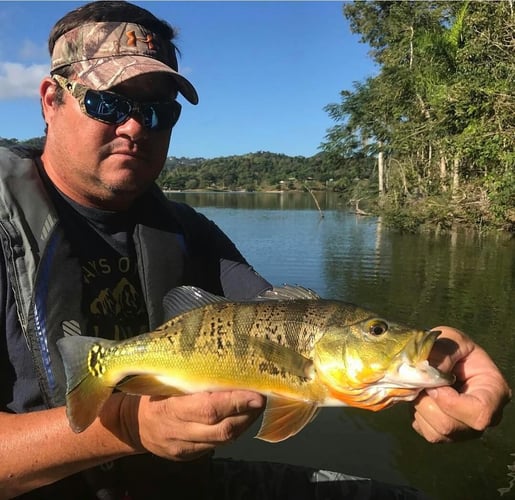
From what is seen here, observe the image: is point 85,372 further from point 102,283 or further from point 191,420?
point 102,283

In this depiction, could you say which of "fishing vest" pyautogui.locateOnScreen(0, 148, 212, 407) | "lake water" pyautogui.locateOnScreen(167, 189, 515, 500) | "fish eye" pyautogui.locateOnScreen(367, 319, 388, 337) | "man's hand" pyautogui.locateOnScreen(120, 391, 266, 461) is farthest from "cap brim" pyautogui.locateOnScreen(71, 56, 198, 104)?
"lake water" pyautogui.locateOnScreen(167, 189, 515, 500)

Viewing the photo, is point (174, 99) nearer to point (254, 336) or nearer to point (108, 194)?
point (108, 194)

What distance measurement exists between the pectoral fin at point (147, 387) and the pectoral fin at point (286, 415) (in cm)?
41

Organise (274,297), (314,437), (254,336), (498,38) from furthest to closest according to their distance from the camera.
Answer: (498,38) → (314,437) → (274,297) → (254,336)

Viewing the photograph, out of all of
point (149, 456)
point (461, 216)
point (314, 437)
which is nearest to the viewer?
point (149, 456)

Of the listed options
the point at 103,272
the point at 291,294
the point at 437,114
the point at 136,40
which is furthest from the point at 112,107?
the point at 437,114

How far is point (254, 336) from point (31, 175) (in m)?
1.60

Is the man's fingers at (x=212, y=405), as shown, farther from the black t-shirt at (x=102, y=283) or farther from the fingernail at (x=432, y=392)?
the black t-shirt at (x=102, y=283)

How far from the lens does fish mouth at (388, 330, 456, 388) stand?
208 centimetres

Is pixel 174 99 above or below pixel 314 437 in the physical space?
above

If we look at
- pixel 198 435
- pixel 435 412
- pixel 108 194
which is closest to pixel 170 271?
pixel 108 194

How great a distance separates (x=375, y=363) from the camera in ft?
7.30

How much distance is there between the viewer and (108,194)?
122 inches

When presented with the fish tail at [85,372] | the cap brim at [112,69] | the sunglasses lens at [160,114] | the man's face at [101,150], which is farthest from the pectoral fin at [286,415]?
the cap brim at [112,69]
